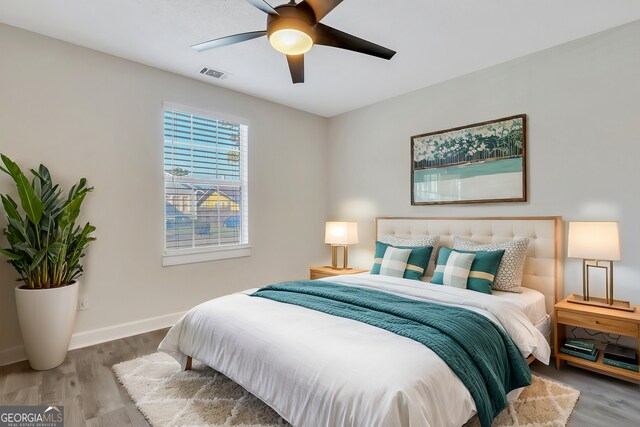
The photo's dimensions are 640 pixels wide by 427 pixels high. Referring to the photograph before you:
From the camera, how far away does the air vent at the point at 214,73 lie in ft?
11.3

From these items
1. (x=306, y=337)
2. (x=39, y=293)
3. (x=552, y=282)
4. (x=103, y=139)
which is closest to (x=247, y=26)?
(x=103, y=139)

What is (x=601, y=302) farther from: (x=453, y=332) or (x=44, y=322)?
(x=44, y=322)

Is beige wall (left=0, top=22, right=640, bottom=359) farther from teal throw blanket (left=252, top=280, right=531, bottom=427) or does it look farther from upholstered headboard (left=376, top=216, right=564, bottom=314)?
teal throw blanket (left=252, top=280, right=531, bottom=427)

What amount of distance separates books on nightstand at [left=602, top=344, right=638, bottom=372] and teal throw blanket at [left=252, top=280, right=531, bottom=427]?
89 cm

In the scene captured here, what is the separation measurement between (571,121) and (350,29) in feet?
6.71

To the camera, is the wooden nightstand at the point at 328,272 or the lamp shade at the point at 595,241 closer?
the lamp shade at the point at 595,241

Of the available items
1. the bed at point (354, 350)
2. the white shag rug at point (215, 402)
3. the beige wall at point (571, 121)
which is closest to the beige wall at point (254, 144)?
the beige wall at point (571, 121)

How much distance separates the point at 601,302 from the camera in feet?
8.41

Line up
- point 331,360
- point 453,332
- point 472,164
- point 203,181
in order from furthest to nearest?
point 203,181 → point 472,164 → point 453,332 → point 331,360

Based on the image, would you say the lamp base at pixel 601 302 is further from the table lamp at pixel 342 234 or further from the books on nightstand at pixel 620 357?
the table lamp at pixel 342 234

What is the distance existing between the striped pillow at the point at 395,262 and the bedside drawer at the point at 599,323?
4.14 ft

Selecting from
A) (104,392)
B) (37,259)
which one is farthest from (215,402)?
(37,259)

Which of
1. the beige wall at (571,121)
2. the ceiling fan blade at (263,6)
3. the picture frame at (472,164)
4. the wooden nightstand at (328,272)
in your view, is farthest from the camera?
the wooden nightstand at (328,272)

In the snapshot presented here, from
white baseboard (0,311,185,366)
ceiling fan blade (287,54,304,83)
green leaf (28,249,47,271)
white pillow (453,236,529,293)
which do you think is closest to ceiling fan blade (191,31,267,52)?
ceiling fan blade (287,54,304,83)
